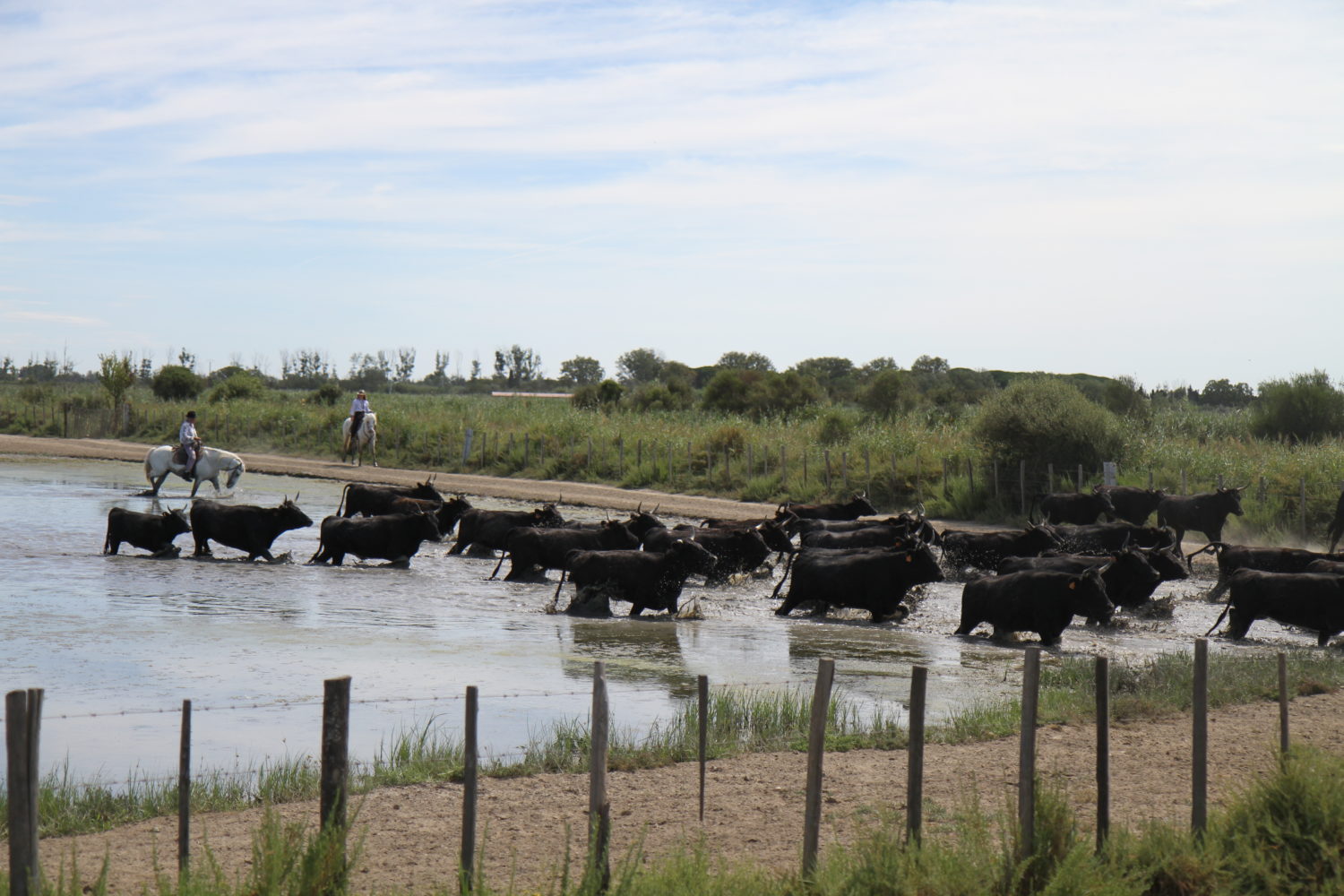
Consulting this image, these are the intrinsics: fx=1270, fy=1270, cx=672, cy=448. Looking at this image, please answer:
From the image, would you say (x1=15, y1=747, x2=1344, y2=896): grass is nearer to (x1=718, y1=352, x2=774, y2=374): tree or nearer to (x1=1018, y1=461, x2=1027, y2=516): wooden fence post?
(x1=1018, y1=461, x2=1027, y2=516): wooden fence post

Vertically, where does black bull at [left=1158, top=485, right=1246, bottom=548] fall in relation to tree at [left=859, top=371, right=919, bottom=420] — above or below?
below

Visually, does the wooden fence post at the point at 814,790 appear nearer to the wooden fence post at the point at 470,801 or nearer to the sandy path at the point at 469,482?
the wooden fence post at the point at 470,801

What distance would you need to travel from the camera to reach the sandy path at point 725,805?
6.58 meters

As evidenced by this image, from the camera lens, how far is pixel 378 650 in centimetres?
1317

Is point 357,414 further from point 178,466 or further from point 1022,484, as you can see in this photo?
point 1022,484

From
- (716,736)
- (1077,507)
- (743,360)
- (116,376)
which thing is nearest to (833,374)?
(743,360)

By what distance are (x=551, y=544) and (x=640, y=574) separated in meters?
3.15

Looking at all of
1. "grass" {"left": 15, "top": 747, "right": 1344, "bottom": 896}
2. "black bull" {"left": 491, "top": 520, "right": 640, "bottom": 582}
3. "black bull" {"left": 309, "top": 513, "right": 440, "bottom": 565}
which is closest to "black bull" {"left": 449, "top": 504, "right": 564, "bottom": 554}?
"black bull" {"left": 309, "top": 513, "right": 440, "bottom": 565}

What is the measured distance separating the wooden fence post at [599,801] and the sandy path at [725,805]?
23cm

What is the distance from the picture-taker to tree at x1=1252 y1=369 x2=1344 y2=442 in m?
38.1

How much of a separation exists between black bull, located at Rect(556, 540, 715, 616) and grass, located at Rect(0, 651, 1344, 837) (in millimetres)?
4537

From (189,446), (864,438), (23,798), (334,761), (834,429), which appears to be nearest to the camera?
(23,798)

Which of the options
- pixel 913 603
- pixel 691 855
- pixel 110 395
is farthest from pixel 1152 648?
pixel 110 395

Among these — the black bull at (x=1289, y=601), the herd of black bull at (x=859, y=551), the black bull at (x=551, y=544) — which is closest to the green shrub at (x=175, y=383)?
the herd of black bull at (x=859, y=551)
